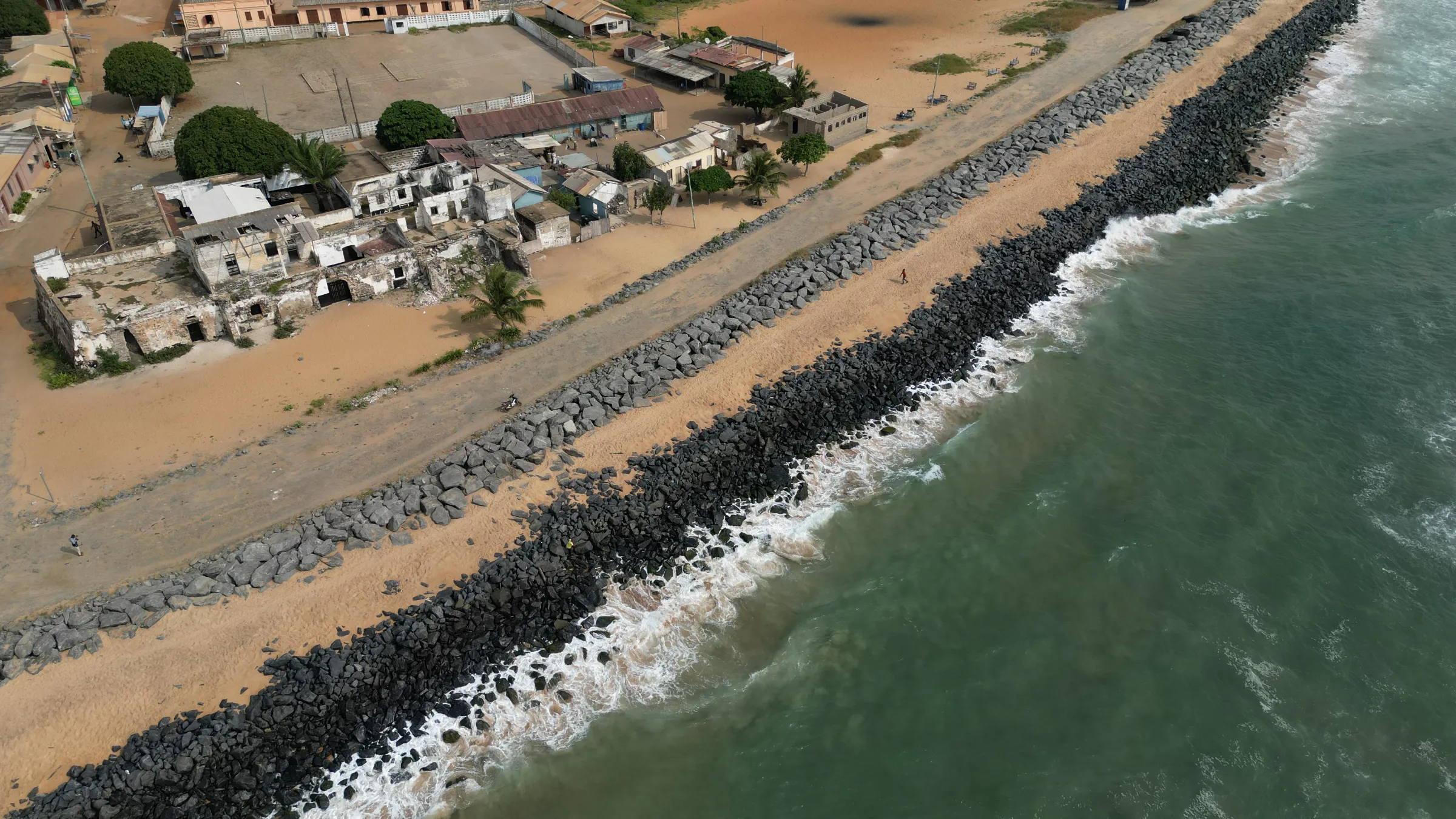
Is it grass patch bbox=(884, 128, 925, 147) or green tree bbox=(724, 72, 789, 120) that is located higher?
green tree bbox=(724, 72, 789, 120)

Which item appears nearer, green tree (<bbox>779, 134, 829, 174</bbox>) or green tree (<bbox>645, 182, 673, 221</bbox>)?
green tree (<bbox>645, 182, 673, 221</bbox>)

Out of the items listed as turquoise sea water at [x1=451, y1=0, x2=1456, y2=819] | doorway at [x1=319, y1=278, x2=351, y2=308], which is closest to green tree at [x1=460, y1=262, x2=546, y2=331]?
doorway at [x1=319, y1=278, x2=351, y2=308]

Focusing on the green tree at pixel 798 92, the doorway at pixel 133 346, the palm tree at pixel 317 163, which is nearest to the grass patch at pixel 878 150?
the green tree at pixel 798 92

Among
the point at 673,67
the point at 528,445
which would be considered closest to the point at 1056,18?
the point at 673,67

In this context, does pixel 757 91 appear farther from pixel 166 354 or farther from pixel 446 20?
pixel 166 354

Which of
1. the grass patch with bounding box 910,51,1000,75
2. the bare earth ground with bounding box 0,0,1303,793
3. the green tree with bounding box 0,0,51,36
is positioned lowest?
the bare earth ground with bounding box 0,0,1303,793

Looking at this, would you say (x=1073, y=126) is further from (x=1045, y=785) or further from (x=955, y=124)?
(x=1045, y=785)

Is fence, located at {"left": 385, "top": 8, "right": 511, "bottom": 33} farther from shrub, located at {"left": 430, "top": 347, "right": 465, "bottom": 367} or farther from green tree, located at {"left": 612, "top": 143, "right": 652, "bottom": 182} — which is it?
shrub, located at {"left": 430, "top": 347, "right": 465, "bottom": 367}

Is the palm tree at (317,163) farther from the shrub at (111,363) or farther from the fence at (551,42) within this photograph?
the fence at (551,42)
